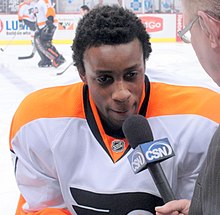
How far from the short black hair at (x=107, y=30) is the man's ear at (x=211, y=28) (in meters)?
0.42

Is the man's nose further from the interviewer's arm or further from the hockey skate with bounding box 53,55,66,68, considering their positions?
the hockey skate with bounding box 53,55,66,68

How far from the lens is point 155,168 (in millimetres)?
970

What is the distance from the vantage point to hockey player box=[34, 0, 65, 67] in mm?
8391

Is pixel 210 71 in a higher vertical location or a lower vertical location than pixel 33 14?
higher

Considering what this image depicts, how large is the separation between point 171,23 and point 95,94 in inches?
418

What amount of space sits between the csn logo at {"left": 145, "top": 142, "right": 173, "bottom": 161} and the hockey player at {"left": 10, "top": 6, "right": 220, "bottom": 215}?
0.11 metres

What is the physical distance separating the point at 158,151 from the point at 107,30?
0.95ft

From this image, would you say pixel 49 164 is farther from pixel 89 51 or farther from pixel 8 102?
pixel 8 102

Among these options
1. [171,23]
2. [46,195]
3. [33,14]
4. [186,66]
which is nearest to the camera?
[46,195]

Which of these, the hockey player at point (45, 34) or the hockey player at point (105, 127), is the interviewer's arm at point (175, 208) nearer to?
the hockey player at point (105, 127)

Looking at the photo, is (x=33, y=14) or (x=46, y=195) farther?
(x=33, y=14)

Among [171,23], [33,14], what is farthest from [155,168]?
[171,23]

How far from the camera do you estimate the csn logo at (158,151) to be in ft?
3.19

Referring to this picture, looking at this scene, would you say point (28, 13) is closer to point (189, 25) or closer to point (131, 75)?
point (131, 75)
